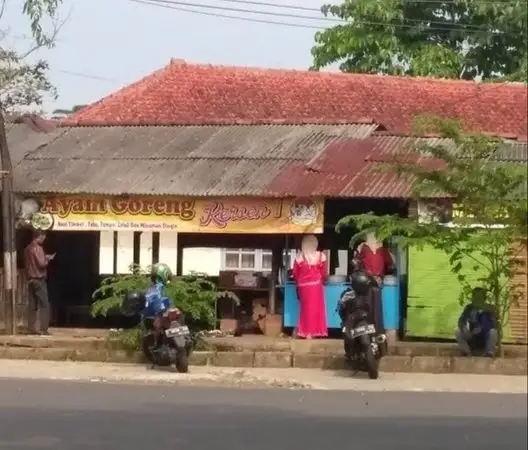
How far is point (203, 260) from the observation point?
13375 millimetres

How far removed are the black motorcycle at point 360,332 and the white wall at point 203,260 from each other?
3854 mm


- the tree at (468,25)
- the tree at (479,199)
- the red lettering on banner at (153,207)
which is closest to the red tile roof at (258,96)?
the red lettering on banner at (153,207)

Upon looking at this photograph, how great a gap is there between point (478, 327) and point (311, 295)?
30.4 feet

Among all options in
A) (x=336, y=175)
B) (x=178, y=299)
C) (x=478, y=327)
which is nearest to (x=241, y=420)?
(x=478, y=327)

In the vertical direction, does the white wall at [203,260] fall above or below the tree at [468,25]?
below

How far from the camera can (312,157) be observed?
12820 millimetres

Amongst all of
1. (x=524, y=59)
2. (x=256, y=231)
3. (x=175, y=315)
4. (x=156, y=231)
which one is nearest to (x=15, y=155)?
(x=156, y=231)

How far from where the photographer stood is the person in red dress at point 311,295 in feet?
41.2

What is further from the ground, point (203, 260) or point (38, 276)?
point (203, 260)

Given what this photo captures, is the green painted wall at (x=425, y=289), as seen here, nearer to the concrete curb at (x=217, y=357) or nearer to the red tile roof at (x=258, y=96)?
the concrete curb at (x=217, y=357)

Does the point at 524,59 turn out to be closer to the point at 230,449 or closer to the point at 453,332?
the point at 453,332

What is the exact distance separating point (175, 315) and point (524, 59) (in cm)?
844

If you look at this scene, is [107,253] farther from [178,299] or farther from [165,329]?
[165,329]

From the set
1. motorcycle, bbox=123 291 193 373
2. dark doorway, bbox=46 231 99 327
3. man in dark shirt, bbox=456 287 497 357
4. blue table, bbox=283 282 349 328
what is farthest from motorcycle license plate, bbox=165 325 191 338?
man in dark shirt, bbox=456 287 497 357
